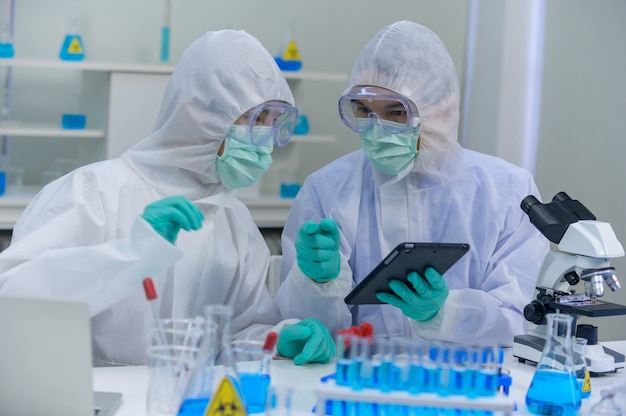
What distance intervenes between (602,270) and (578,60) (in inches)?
91.3

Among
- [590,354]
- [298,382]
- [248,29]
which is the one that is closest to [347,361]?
[298,382]

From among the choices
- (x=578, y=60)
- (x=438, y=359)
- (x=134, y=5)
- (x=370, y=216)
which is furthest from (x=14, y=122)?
(x=438, y=359)

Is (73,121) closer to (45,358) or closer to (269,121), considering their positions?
(269,121)

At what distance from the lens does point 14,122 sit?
378cm

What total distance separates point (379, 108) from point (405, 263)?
576 mm

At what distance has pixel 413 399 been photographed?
1310mm

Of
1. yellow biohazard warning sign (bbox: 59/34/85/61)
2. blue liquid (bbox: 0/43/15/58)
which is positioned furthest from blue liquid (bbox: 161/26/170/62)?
blue liquid (bbox: 0/43/15/58)

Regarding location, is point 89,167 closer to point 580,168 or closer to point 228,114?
point 228,114

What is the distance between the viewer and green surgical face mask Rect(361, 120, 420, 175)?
7.14ft

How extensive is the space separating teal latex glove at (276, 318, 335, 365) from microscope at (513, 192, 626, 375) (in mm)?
478

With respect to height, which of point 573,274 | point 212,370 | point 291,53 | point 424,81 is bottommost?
point 212,370

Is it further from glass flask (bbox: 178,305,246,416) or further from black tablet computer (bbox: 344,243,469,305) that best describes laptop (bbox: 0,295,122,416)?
black tablet computer (bbox: 344,243,469,305)

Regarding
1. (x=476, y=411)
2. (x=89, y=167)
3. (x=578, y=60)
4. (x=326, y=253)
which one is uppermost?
(x=578, y=60)

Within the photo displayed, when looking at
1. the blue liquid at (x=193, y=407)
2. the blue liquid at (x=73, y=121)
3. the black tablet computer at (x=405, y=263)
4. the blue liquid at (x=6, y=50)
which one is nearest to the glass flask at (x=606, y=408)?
the black tablet computer at (x=405, y=263)
